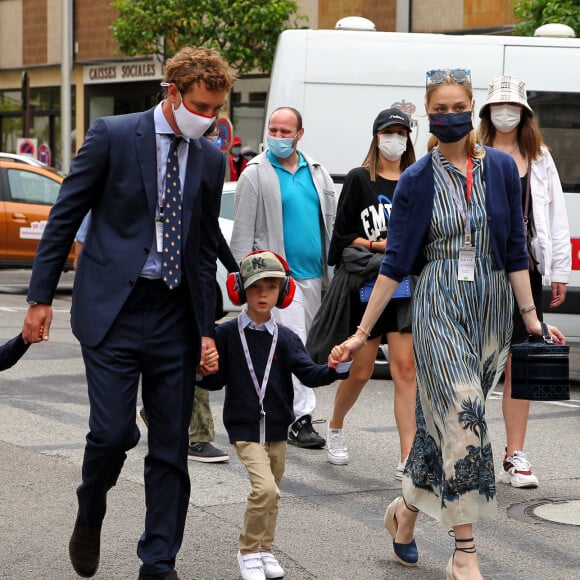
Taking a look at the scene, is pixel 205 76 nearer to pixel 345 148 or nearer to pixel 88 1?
pixel 345 148

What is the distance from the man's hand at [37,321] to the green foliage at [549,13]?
40.1 ft

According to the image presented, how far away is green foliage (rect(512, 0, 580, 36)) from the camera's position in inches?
621

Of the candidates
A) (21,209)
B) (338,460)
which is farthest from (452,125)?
(21,209)

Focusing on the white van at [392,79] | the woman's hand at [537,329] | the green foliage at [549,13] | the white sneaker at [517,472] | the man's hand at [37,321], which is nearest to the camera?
the man's hand at [37,321]

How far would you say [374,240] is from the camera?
7363mm

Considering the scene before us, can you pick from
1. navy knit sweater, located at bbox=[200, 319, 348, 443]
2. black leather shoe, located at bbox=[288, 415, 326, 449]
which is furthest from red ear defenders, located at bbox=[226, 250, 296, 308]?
black leather shoe, located at bbox=[288, 415, 326, 449]

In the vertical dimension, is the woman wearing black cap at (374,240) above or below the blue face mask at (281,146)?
→ below

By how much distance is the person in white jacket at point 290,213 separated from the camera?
749cm

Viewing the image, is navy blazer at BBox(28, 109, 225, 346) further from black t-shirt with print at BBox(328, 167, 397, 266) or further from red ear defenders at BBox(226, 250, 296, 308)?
black t-shirt with print at BBox(328, 167, 397, 266)

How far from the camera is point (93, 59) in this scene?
36188 millimetres

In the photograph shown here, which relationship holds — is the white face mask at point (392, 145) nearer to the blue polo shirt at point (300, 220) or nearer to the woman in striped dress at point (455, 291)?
the blue polo shirt at point (300, 220)

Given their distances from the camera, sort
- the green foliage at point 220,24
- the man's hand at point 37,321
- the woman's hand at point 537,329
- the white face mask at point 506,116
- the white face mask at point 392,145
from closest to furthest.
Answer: the man's hand at point 37,321, the woman's hand at point 537,329, the white face mask at point 506,116, the white face mask at point 392,145, the green foliage at point 220,24

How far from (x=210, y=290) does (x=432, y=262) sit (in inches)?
33.6

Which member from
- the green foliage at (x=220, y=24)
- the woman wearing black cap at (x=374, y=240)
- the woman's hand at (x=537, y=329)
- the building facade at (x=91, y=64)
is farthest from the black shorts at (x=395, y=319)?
the green foliage at (x=220, y=24)
